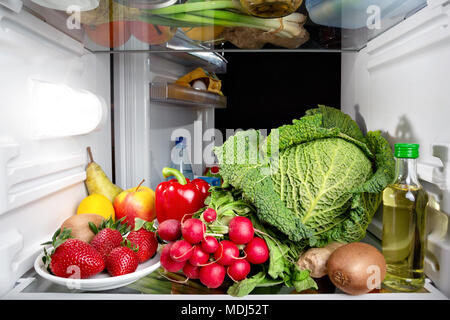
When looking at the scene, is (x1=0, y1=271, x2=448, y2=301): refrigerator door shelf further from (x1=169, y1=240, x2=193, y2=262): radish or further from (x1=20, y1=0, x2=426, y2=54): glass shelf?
(x1=20, y1=0, x2=426, y2=54): glass shelf

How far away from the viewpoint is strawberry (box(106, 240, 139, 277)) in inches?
25.7

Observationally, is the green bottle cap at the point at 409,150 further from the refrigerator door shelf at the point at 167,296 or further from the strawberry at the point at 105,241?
the strawberry at the point at 105,241

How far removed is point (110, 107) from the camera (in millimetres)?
1257

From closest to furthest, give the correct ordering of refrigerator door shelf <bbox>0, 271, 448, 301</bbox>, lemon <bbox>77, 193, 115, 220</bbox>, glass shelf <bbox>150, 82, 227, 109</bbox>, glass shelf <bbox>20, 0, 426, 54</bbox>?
refrigerator door shelf <bbox>0, 271, 448, 301</bbox> → glass shelf <bbox>20, 0, 426, 54</bbox> → lemon <bbox>77, 193, 115, 220</bbox> → glass shelf <bbox>150, 82, 227, 109</bbox>

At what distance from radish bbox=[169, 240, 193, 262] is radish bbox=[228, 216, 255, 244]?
0.28ft

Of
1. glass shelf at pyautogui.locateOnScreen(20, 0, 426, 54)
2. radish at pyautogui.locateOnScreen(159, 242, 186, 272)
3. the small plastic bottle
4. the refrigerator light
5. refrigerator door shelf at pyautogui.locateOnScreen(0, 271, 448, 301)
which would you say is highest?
glass shelf at pyautogui.locateOnScreen(20, 0, 426, 54)

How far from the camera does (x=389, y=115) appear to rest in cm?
94

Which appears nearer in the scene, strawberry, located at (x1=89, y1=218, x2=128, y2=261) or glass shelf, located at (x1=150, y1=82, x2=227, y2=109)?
strawberry, located at (x1=89, y1=218, x2=128, y2=261)

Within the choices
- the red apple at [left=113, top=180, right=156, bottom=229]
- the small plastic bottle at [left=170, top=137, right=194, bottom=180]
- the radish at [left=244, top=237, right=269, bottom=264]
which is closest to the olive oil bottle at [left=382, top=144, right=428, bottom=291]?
the radish at [left=244, top=237, right=269, bottom=264]

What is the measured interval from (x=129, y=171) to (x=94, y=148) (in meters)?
0.19

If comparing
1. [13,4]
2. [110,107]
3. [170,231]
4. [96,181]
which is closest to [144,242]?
[170,231]
